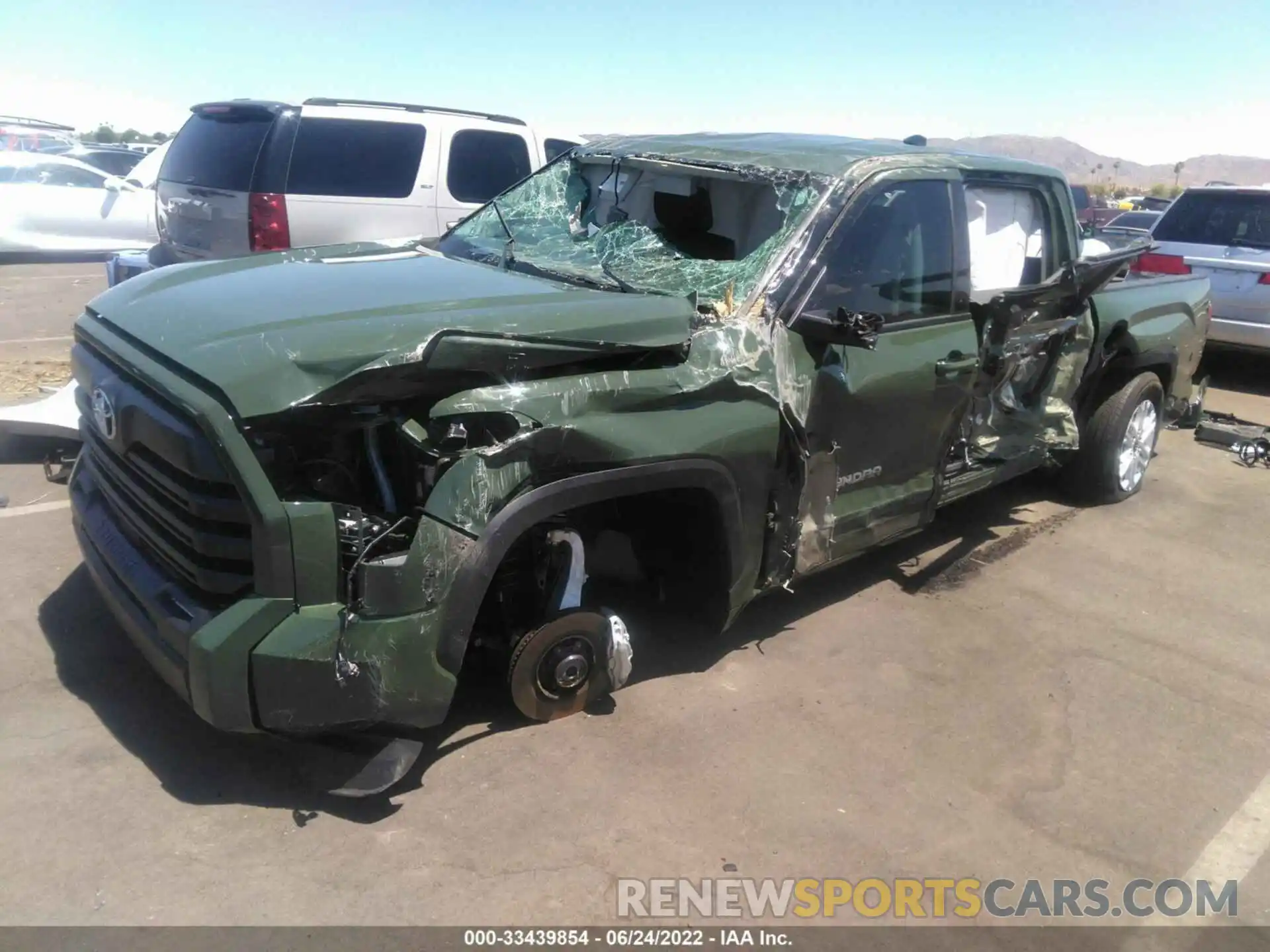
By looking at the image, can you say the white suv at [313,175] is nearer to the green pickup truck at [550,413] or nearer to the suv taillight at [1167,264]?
the green pickup truck at [550,413]

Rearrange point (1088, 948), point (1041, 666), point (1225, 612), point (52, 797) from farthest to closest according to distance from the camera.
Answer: point (1225, 612) → point (1041, 666) → point (52, 797) → point (1088, 948)

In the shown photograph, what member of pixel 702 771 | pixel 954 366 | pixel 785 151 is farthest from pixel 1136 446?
pixel 702 771

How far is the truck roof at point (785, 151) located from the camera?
3.93 m

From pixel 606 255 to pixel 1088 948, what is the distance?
2.83 m

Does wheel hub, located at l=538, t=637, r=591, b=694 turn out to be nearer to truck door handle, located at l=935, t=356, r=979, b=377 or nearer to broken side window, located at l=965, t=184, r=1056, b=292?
truck door handle, located at l=935, t=356, r=979, b=377

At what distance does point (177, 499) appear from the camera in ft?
9.01

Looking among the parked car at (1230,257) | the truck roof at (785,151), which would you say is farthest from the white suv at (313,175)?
the parked car at (1230,257)

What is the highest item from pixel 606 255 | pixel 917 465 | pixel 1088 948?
pixel 606 255

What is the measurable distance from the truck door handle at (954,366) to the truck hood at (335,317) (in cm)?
127

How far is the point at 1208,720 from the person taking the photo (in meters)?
3.76

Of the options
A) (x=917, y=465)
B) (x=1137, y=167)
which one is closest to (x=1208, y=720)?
(x=917, y=465)

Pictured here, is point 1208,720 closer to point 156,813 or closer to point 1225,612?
point 1225,612

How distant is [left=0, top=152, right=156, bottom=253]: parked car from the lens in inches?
525

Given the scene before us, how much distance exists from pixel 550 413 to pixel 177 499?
1.06m
